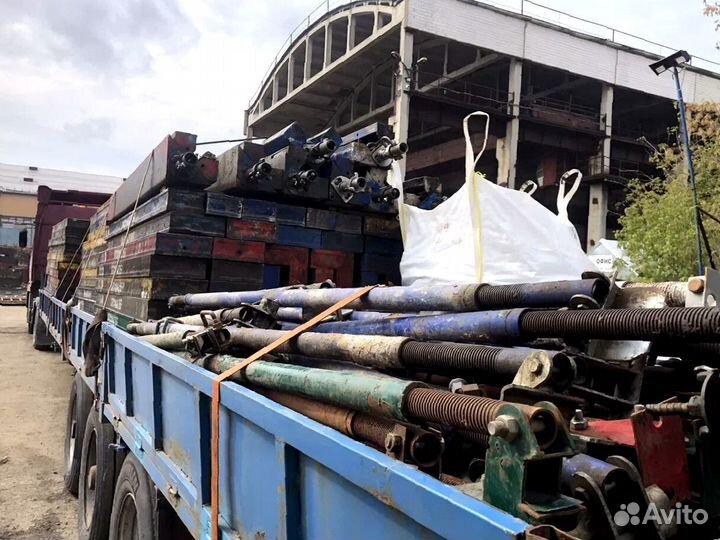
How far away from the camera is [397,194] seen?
14.0 ft

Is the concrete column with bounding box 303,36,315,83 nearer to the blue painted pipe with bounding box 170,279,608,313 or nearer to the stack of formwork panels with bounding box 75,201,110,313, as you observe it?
the stack of formwork panels with bounding box 75,201,110,313

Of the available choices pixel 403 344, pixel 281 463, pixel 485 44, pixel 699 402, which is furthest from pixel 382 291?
pixel 485 44

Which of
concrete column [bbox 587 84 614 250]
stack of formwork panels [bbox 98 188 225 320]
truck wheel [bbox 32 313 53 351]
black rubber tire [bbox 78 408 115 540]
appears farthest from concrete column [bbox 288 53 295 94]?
black rubber tire [bbox 78 408 115 540]

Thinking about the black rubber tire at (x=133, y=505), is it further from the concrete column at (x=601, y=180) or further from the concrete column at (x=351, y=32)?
the concrete column at (x=351, y=32)

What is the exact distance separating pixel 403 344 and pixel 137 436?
5.97ft

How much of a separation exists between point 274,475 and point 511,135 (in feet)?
66.5

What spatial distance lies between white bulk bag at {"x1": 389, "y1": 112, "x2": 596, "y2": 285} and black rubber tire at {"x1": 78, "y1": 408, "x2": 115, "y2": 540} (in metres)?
2.17

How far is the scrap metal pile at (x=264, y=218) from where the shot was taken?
390 centimetres

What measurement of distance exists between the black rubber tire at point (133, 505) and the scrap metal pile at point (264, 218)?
50.0 inches

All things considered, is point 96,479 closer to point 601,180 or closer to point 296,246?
Answer: point 296,246

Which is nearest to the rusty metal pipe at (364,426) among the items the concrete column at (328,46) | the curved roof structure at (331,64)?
the curved roof structure at (331,64)

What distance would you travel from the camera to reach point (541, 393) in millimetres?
1242

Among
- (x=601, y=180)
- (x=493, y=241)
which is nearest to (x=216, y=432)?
(x=493, y=241)

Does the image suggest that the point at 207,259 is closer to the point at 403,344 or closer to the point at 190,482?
the point at 190,482
